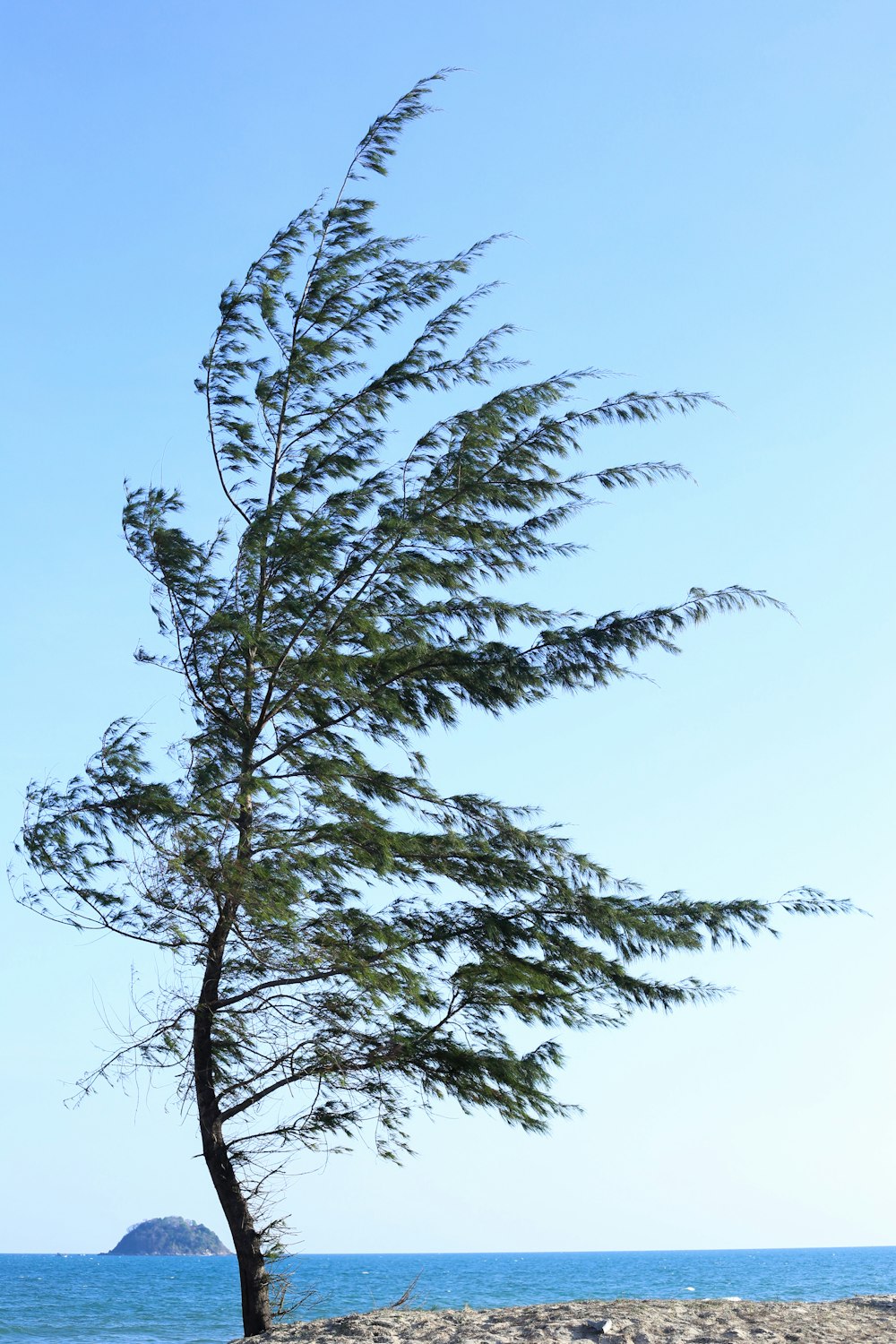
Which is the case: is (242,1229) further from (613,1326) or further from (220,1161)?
(613,1326)

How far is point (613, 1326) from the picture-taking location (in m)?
8.96

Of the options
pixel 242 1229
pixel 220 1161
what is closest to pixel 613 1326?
pixel 242 1229

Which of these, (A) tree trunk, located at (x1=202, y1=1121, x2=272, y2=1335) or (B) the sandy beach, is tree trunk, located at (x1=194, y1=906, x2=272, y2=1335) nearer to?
(A) tree trunk, located at (x1=202, y1=1121, x2=272, y2=1335)

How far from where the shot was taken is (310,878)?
34.8 feet

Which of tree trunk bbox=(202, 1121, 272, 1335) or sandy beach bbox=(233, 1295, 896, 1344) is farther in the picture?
tree trunk bbox=(202, 1121, 272, 1335)

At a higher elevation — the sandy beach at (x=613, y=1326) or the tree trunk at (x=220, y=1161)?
the tree trunk at (x=220, y=1161)

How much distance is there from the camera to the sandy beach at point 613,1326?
879cm

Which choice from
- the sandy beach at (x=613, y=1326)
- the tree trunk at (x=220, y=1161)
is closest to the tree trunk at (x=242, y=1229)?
the tree trunk at (x=220, y=1161)

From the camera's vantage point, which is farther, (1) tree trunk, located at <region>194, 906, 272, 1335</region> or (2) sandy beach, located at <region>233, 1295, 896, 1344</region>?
(1) tree trunk, located at <region>194, 906, 272, 1335</region>

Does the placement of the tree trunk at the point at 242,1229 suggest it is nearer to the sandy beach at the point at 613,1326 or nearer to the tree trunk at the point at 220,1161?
the tree trunk at the point at 220,1161

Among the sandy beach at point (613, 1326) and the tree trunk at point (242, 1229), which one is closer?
the sandy beach at point (613, 1326)

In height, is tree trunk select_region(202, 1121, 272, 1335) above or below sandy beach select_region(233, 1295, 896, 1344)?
above

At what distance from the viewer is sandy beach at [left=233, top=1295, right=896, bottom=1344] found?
8.79 m

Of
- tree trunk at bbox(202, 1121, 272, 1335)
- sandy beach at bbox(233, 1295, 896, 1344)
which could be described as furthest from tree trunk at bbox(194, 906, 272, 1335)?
sandy beach at bbox(233, 1295, 896, 1344)
